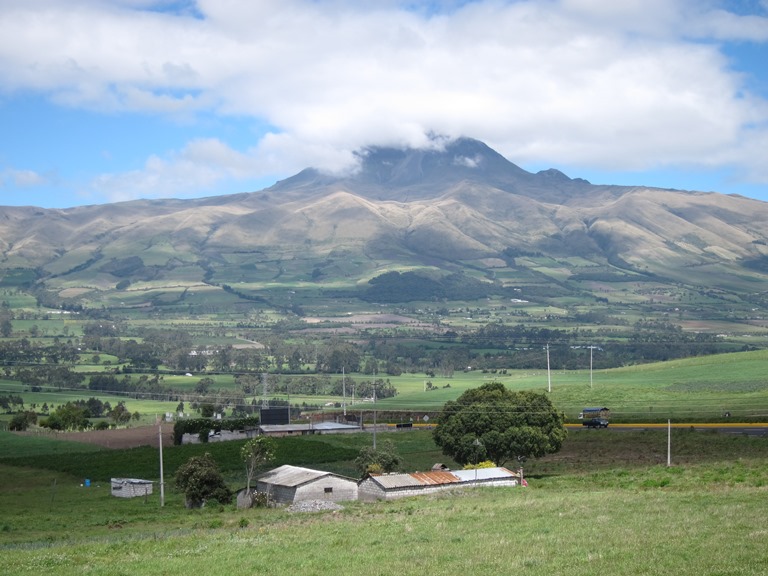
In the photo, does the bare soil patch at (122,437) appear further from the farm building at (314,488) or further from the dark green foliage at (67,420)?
the farm building at (314,488)

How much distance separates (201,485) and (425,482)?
1137 cm

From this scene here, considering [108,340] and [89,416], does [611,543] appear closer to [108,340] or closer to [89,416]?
[89,416]

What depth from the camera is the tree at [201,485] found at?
148 feet

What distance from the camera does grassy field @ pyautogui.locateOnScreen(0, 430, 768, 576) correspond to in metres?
20.5

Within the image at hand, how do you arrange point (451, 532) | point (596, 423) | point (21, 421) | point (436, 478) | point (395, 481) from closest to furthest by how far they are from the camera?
1. point (451, 532)
2. point (395, 481)
3. point (436, 478)
4. point (596, 423)
5. point (21, 421)

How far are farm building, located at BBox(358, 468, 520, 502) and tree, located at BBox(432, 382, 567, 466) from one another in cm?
472

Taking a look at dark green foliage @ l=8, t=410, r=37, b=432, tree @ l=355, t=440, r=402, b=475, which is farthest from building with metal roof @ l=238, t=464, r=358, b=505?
dark green foliage @ l=8, t=410, r=37, b=432

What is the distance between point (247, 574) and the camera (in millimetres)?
21203

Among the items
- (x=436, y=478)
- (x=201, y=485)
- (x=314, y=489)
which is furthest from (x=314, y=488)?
(x=436, y=478)

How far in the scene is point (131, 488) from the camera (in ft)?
168

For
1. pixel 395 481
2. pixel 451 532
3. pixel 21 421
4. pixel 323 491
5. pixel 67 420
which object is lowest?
pixel 323 491

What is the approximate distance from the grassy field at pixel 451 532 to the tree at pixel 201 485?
1131 mm

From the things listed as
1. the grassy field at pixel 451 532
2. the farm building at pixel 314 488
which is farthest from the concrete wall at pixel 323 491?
the grassy field at pixel 451 532

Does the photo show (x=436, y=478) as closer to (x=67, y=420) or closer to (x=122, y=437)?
(x=122, y=437)
